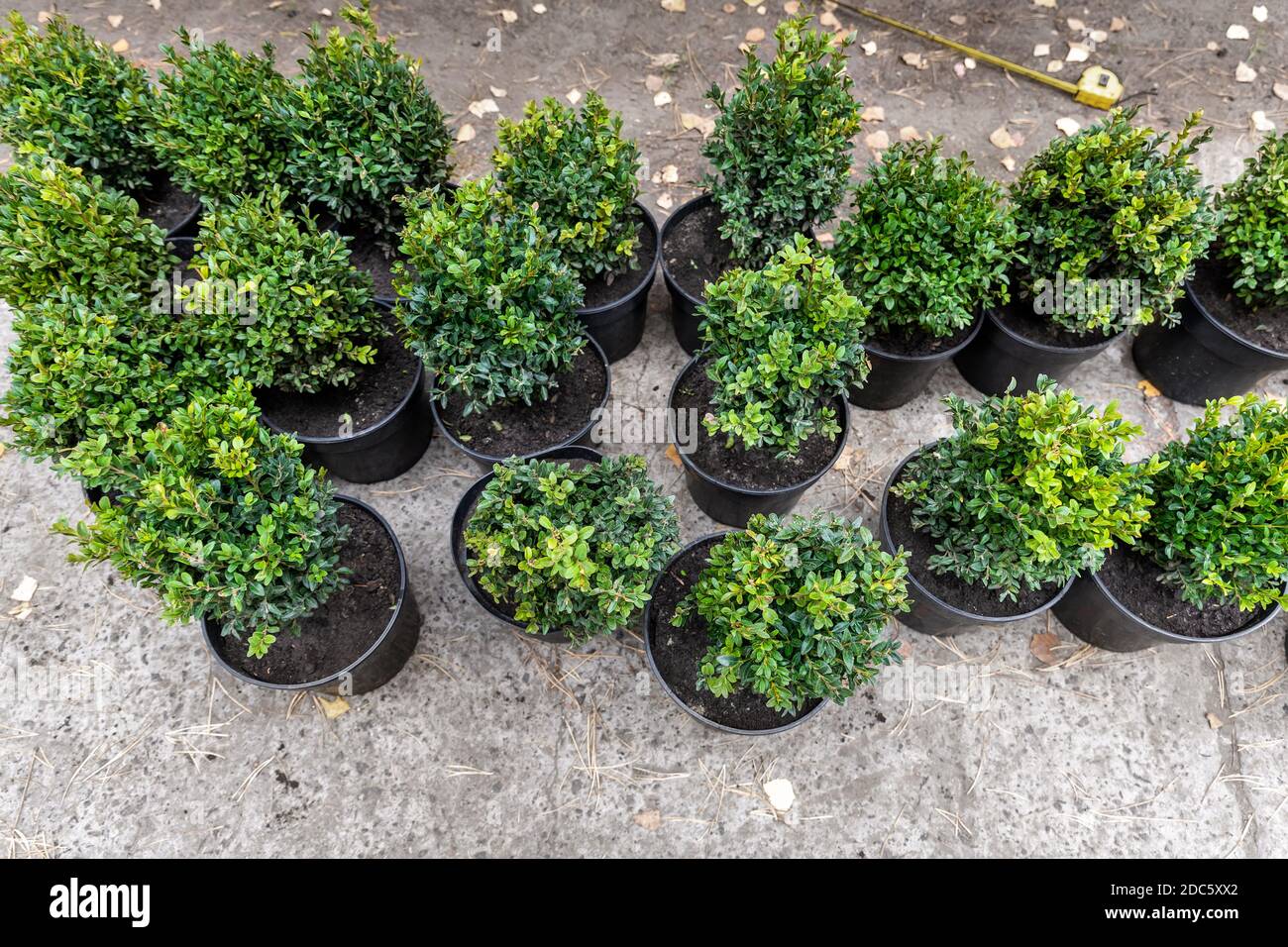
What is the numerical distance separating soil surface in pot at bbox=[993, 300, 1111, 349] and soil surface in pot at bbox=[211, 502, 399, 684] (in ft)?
11.3

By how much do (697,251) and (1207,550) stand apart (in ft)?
9.40

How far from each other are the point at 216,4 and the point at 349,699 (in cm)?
569

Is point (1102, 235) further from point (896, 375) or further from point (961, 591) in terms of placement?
point (961, 591)

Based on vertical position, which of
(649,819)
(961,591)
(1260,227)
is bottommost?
(649,819)

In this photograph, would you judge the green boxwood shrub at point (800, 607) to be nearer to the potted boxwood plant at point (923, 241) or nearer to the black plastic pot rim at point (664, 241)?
the potted boxwood plant at point (923, 241)

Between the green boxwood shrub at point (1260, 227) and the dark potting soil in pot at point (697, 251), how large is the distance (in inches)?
98.0

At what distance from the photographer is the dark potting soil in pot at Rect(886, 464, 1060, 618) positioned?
11.3 feet

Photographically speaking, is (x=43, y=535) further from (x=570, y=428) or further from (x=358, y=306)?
(x=570, y=428)

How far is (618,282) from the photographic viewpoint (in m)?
4.20

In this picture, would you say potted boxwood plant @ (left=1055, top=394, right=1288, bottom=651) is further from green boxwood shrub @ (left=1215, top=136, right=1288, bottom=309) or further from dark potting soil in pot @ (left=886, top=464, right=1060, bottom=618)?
green boxwood shrub @ (left=1215, top=136, right=1288, bottom=309)

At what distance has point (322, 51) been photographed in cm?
366

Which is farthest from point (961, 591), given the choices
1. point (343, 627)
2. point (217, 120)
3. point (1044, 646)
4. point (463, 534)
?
point (217, 120)

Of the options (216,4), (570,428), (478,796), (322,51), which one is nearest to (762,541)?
(570,428)

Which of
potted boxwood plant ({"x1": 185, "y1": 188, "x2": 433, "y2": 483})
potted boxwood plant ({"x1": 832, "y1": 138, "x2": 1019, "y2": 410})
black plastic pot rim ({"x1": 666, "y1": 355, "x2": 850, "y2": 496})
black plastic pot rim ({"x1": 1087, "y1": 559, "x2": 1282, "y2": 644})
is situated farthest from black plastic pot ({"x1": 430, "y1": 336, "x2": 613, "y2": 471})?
black plastic pot rim ({"x1": 1087, "y1": 559, "x2": 1282, "y2": 644})
